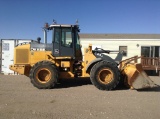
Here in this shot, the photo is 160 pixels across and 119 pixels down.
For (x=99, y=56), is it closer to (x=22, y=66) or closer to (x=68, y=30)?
(x=68, y=30)

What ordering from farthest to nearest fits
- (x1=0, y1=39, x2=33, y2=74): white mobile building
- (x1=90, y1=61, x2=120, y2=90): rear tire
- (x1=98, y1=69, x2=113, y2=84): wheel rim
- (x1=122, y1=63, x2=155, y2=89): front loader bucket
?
(x1=0, y1=39, x2=33, y2=74): white mobile building → (x1=98, y1=69, x2=113, y2=84): wheel rim → (x1=90, y1=61, x2=120, y2=90): rear tire → (x1=122, y1=63, x2=155, y2=89): front loader bucket

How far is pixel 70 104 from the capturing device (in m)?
7.25

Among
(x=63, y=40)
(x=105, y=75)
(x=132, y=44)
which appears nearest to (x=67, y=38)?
(x=63, y=40)

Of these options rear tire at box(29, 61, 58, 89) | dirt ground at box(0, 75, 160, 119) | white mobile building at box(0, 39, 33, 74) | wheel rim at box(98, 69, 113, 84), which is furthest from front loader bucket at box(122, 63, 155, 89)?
white mobile building at box(0, 39, 33, 74)

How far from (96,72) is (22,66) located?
3.41m

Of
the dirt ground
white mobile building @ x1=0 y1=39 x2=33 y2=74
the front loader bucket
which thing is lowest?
the dirt ground

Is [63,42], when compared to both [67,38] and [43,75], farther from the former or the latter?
[43,75]

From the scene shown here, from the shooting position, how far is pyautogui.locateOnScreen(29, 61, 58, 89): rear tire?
10.0 metres

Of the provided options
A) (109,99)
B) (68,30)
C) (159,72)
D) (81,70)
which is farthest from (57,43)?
(159,72)

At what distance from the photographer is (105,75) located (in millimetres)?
10055

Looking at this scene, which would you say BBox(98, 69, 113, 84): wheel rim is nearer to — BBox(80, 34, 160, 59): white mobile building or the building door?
BBox(80, 34, 160, 59): white mobile building

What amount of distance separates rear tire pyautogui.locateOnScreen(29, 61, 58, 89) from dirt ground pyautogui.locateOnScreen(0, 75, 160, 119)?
50 centimetres

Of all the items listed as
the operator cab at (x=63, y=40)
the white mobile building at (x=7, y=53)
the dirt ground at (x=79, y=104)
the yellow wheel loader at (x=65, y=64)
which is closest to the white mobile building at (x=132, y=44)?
the white mobile building at (x=7, y=53)

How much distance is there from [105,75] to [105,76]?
43 mm
